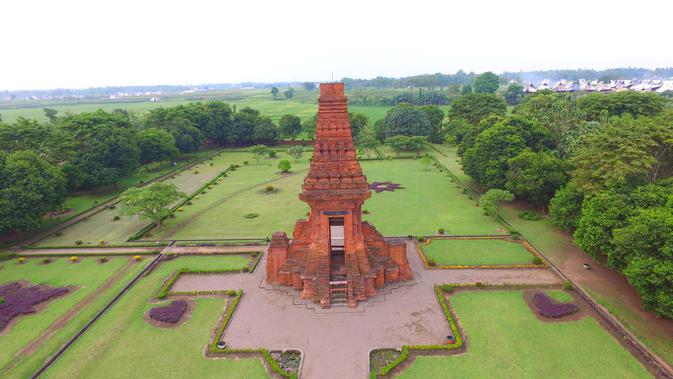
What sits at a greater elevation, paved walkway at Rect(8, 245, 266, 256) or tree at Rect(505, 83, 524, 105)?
tree at Rect(505, 83, 524, 105)

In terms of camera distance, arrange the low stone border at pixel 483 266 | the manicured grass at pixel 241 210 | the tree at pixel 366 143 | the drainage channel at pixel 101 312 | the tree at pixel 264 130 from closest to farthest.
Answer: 1. the drainage channel at pixel 101 312
2. the low stone border at pixel 483 266
3. the manicured grass at pixel 241 210
4. the tree at pixel 366 143
5. the tree at pixel 264 130

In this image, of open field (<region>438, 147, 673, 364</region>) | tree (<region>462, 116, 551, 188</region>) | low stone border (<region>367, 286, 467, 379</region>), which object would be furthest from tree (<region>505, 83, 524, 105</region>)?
low stone border (<region>367, 286, 467, 379</region>)

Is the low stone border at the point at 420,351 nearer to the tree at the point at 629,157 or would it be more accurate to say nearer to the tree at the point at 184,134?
the tree at the point at 629,157

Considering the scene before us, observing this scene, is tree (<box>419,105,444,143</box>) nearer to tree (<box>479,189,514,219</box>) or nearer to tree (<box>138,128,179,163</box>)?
tree (<box>479,189,514,219</box>)

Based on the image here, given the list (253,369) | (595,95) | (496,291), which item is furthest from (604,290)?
(595,95)

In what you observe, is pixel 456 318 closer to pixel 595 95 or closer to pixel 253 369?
pixel 253 369

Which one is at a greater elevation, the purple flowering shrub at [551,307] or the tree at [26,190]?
the tree at [26,190]

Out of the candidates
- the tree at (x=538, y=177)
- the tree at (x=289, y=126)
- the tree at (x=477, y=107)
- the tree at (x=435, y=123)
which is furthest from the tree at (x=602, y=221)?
the tree at (x=289, y=126)
